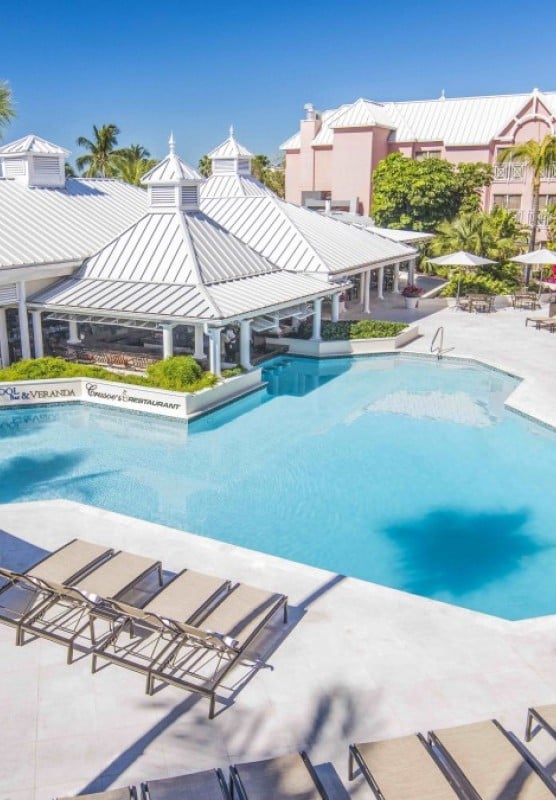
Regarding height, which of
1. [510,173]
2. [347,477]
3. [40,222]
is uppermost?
[510,173]

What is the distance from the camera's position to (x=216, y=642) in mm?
8828

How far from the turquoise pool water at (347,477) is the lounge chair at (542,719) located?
3893 mm

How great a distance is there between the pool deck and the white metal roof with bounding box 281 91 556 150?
52919 mm

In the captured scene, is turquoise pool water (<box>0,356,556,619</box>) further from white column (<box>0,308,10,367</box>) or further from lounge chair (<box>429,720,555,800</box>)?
lounge chair (<box>429,720,555,800</box>)

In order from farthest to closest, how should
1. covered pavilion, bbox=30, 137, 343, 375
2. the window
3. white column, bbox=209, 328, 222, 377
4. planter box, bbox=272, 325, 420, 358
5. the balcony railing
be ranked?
the window → the balcony railing → planter box, bbox=272, 325, 420, 358 → covered pavilion, bbox=30, 137, 343, 375 → white column, bbox=209, 328, 222, 377

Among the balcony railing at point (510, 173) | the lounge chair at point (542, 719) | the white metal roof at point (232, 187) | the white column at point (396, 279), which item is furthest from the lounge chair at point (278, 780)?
the balcony railing at point (510, 173)

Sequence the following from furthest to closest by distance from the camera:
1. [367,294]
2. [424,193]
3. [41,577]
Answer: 1. [424,193]
2. [367,294]
3. [41,577]

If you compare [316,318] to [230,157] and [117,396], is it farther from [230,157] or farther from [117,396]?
[230,157]

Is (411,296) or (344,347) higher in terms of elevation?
(411,296)

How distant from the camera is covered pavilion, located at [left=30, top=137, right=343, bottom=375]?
23.5 meters

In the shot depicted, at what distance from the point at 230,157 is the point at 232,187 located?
70.5 inches

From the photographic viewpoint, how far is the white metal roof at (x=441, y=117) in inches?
2271

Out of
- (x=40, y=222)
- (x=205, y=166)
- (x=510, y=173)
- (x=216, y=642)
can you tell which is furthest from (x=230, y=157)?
(x=205, y=166)

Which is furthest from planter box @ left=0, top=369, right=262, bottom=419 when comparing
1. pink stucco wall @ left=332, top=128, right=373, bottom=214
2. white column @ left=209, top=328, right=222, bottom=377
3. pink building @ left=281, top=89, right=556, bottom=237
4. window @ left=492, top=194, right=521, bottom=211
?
window @ left=492, top=194, right=521, bottom=211
